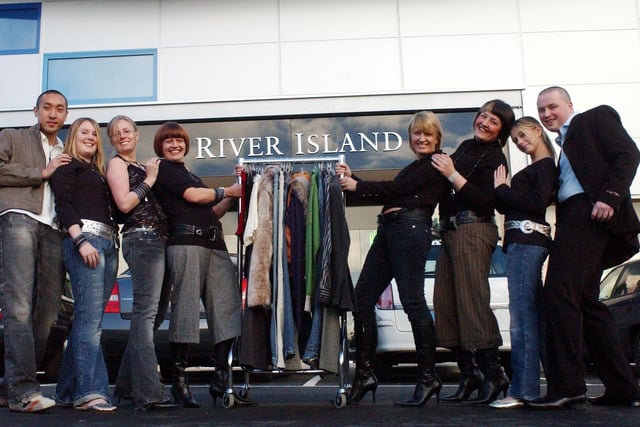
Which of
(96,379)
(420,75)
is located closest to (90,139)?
(96,379)

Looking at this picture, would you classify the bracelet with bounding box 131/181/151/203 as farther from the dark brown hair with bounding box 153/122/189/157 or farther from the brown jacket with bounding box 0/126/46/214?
the brown jacket with bounding box 0/126/46/214

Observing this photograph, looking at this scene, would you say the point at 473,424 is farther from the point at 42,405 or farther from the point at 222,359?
the point at 42,405

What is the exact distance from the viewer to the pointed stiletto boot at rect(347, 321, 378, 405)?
4.72 meters

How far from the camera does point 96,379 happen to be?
4.53 metres

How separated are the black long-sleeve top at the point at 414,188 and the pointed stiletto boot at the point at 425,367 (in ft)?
2.60

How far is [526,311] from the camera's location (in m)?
4.39

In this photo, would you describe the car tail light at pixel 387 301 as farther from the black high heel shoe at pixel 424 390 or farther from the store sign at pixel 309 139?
the store sign at pixel 309 139

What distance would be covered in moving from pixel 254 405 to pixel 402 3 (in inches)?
464

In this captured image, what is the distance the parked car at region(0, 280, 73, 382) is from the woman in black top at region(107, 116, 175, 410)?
3.08 m

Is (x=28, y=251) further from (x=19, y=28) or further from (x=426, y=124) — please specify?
(x=19, y=28)

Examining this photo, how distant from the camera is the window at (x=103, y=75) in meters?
14.9

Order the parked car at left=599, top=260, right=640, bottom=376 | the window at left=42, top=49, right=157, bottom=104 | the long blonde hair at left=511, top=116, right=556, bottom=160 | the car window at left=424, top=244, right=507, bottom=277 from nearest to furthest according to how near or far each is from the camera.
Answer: the long blonde hair at left=511, top=116, right=556, bottom=160 < the car window at left=424, top=244, right=507, bottom=277 < the parked car at left=599, top=260, right=640, bottom=376 < the window at left=42, top=49, right=157, bottom=104

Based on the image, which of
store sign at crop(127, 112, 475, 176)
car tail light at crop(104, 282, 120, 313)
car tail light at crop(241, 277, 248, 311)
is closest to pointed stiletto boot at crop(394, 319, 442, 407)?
car tail light at crop(241, 277, 248, 311)

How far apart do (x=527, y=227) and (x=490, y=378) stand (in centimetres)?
101
